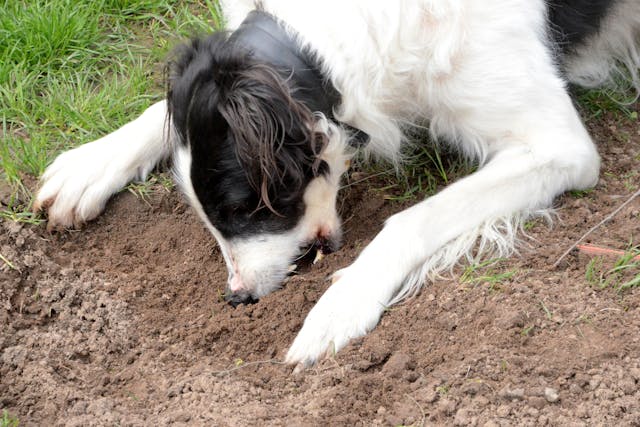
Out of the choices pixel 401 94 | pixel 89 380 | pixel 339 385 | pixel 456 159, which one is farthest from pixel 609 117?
pixel 89 380

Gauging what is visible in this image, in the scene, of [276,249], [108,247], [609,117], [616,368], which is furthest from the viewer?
[609,117]

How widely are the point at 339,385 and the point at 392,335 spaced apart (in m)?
0.34

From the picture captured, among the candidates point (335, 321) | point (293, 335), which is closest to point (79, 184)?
point (293, 335)

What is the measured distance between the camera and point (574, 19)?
431cm

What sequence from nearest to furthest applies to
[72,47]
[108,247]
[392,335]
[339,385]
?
[339,385] → [392,335] → [108,247] → [72,47]

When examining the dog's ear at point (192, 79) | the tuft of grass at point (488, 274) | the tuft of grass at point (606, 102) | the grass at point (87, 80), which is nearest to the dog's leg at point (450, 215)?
the tuft of grass at point (488, 274)

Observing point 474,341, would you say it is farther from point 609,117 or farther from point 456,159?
point 609,117

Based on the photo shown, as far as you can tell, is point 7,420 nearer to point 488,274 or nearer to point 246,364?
point 246,364

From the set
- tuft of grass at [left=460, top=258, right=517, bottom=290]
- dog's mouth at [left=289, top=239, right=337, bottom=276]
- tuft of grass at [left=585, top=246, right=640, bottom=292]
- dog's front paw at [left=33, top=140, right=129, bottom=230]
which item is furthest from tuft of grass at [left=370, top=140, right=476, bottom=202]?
dog's front paw at [left=33, top=140, right=129, bottom=230]

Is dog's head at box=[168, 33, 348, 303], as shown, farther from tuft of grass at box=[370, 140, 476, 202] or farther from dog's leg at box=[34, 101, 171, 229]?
dog's leg at box=[34, 101, 171, 229]

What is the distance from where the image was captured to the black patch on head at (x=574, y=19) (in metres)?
4.19

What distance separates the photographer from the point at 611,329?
3.12 metres

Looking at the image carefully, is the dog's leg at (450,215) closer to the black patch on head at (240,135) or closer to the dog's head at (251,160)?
the dog's head at (251,160)

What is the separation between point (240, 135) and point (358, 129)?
705mm
